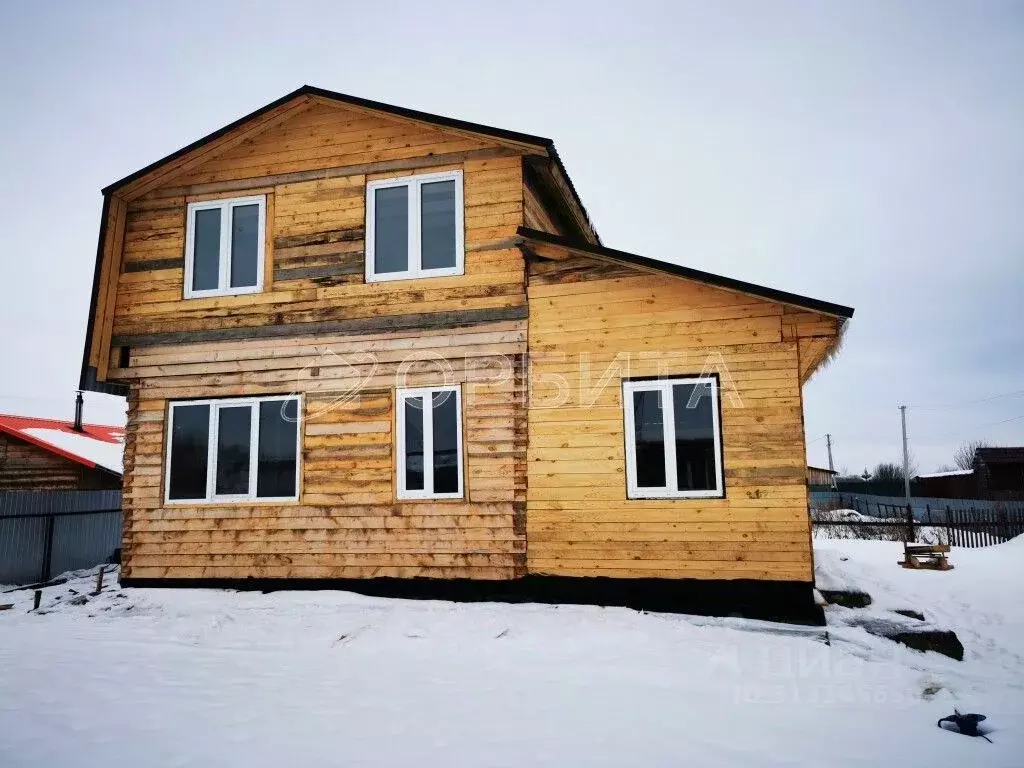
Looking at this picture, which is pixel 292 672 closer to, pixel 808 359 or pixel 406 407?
pixel 406 407

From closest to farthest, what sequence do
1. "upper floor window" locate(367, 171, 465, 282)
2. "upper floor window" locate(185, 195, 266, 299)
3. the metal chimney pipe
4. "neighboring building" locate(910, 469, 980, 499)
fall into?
"upper floor window" locate(367, 171, 465, 282) → "upper floor window" locate(185, 195, 266, 299) → the metal chimney pipe → "neighboring building" locate(910, 469, 980, 499)

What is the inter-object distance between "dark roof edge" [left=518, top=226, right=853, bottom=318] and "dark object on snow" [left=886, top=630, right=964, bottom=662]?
12.1 feet

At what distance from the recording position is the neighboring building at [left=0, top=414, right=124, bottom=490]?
16.0 meters

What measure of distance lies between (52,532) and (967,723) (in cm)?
1521

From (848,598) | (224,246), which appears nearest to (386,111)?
(224,246)

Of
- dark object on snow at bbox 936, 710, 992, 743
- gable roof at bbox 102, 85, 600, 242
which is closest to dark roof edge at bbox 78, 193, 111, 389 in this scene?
gable roof at bbox 102, 85, 600, 242

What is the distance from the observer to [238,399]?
10.3 m

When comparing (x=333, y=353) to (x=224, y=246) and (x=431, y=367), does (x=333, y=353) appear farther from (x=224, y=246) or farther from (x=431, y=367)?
(x=224, y=246)

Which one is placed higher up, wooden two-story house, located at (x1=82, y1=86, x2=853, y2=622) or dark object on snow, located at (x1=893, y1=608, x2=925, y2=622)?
wooden two-story house, located at (x1=82, y1=86, x2=853, y2=622)

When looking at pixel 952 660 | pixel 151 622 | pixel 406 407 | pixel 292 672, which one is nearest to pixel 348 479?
pixel 406 407

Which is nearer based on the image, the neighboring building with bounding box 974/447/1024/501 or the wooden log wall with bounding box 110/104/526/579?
the wooden log wall with bounding box 110/104/526/579

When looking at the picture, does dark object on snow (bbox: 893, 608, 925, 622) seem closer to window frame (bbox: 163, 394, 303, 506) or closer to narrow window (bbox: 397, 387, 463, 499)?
narrow window (bbox: 397, 387, 463, 499)

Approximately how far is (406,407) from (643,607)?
4263 millimetres

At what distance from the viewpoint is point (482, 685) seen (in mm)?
5945
